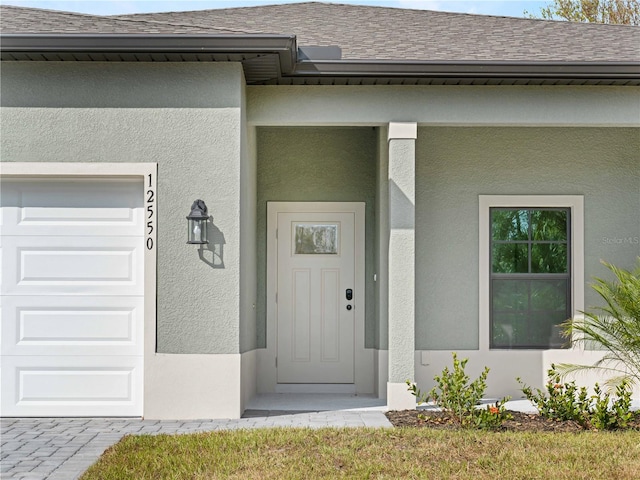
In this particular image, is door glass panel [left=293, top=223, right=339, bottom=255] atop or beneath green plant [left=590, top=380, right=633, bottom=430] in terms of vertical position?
atop

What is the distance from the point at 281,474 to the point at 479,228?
5323 mm

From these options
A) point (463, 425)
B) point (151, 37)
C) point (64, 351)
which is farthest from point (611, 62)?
point (64, 351)

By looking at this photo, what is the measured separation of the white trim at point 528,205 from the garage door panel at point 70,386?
440 cm

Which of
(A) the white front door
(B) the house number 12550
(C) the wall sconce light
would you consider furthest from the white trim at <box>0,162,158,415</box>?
(A) the white front door

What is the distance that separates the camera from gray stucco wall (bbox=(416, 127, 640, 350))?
34.0 ft

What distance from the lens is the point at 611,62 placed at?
8.94m

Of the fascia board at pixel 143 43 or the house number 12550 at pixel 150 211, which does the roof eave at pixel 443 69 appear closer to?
the fascia board at pixel 143 43

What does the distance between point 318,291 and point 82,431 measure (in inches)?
164

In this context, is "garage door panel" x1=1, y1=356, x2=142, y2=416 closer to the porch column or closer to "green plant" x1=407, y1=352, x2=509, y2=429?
the porch column

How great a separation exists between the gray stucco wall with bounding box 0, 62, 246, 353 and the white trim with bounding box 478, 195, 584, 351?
3.47 metres

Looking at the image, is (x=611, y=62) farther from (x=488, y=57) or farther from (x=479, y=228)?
(x=479, y=228)

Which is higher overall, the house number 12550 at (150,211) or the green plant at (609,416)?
the house number 12550 at (150,211)

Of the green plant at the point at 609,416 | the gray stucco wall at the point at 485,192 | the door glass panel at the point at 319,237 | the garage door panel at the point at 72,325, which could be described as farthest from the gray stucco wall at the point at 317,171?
the green plant at the point at 609,416

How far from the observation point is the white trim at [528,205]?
33.7 ft
